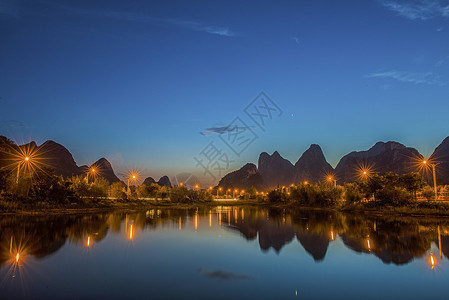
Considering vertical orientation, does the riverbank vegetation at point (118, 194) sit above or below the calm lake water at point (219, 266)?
above

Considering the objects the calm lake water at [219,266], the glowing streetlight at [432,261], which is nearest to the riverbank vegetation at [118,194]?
the calm lake water at [219,266]

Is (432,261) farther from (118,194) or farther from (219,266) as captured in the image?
(118,194)

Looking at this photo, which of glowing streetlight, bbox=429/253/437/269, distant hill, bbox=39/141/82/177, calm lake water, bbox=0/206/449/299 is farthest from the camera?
distant hill, bbox=39/141/82/177

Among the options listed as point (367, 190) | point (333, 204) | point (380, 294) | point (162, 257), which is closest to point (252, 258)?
point (162, 257)

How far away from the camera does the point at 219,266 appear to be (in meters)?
12.2

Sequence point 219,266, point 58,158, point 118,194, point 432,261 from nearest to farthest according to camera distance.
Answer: point 219,266 < point 432,261 < point 118,194 < point 58,158

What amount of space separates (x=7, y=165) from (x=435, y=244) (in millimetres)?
43843

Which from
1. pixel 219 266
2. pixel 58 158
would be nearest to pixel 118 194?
pixel 219 266

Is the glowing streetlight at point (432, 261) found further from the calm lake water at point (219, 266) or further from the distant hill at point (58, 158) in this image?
the distant hill at point (58, 158)

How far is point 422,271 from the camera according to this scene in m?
11.4

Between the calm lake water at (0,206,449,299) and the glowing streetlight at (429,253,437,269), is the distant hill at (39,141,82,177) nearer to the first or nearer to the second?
the calm lake water at (0,206,449,299)

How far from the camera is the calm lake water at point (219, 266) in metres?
8.90

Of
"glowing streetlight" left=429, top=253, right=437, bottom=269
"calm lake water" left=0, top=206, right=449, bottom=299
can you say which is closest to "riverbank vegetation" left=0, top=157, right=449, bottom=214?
"calm lake water" left=0, top=206, right=449, bottom=299

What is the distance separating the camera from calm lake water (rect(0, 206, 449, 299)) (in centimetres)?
890
